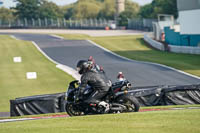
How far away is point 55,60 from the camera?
41.8 metres

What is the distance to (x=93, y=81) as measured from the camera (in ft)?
42.0

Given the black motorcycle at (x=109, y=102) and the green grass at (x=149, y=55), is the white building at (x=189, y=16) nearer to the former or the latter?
the green grass at (x=149, y=55)

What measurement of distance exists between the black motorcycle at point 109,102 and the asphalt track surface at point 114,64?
1292cm

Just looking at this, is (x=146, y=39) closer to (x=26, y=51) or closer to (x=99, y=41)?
(x=99, y=41)

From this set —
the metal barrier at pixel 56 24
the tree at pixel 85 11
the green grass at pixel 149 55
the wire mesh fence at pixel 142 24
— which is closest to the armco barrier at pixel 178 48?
the green grass at pixel 149 55

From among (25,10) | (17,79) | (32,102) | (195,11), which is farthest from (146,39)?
(25,10)

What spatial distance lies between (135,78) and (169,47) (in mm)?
18396

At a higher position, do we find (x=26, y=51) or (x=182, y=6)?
(x=182, y=6)

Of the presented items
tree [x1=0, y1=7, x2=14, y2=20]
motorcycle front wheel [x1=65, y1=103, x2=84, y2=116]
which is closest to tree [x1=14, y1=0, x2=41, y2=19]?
tree [x1=0, y1=7, x2=14, y2=20]

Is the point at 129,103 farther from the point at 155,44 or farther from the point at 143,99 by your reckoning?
the point at 155,44

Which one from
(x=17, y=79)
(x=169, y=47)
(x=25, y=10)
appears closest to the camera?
(x=17, y=79)

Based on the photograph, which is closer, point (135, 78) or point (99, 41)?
point (135, 78)

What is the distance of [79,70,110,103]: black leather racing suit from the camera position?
12695 millimetres

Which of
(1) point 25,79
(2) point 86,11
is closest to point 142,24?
(1) point 25,79
